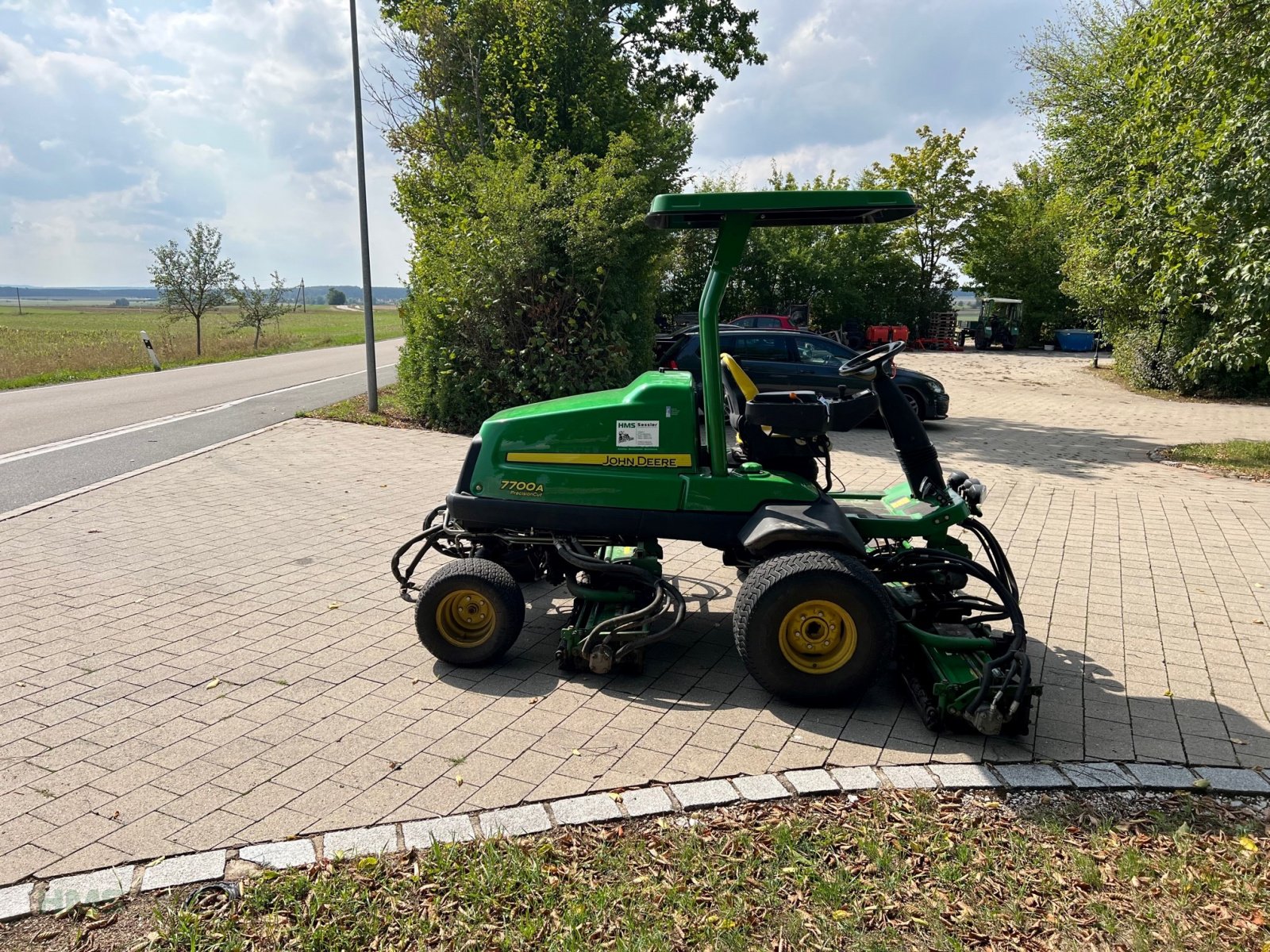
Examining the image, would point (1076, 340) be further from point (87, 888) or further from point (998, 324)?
point (87, 888)

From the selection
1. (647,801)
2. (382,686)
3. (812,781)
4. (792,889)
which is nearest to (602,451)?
(382,686)

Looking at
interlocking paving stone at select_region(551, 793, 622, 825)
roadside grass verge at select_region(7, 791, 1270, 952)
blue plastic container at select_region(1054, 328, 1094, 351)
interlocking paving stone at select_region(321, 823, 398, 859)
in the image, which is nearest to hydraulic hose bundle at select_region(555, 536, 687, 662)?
interlocking paving stone at select_region(551, 793, 622, 825)

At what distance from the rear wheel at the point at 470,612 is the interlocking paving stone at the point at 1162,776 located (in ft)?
9.29

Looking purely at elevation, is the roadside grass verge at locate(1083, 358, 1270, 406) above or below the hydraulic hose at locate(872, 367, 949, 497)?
below

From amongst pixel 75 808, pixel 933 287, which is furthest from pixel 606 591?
pixel 933 287

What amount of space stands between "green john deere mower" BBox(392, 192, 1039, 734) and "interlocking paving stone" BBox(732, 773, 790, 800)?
2.03 feet

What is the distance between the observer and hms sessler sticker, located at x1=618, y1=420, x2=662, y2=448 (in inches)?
169

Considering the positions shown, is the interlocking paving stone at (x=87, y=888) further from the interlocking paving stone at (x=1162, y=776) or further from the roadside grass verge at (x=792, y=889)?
the interlocking paving stone at (x=1162, y=776)

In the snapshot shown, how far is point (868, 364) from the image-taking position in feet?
14.9

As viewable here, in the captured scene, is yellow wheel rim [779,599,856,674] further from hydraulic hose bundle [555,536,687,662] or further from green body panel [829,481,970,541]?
green body panel [829,481,970,541]

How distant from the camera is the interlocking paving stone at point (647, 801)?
3221 mm

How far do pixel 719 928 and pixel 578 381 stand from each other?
9.52 meters

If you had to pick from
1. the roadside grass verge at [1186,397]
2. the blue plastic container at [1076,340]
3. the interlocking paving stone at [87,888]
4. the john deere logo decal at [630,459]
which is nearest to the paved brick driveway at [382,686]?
the interlocking paving stone at [87,888]

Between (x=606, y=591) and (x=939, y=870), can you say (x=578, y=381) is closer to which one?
(x=606, y=591)
